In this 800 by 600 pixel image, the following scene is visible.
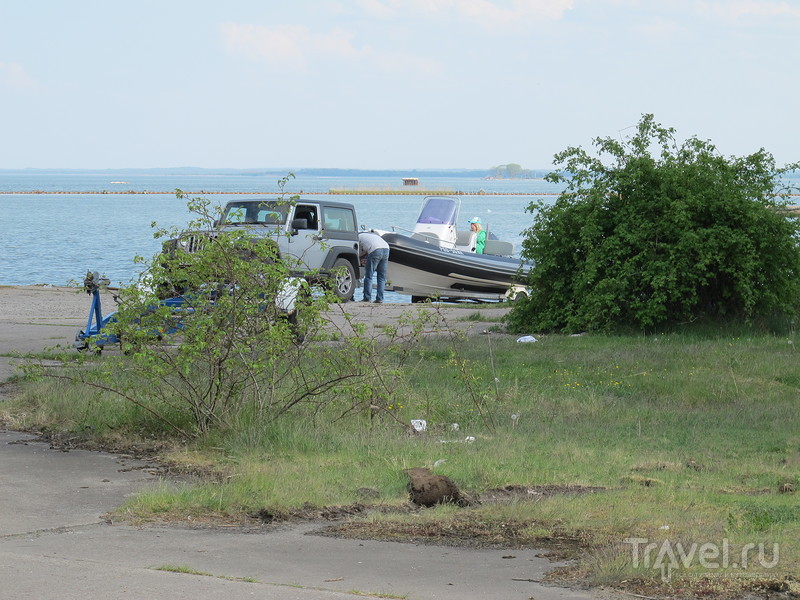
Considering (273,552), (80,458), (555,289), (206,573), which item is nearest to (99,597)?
(206,573)

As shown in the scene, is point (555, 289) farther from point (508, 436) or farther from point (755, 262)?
point (508, 436)

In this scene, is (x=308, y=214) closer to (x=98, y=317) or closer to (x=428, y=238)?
(x=428, y=238)

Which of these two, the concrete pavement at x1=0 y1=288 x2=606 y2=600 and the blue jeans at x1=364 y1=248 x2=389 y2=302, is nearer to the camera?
the concrete pavement at x1=0 y1=288 x2=606 y2=600

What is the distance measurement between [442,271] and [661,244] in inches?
482

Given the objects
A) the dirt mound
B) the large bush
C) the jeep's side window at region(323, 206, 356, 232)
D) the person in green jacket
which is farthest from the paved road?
the person in green jacket

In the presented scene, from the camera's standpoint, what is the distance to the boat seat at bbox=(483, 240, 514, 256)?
30.6 m

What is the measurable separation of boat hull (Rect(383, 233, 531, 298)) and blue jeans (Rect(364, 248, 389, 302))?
2.56m

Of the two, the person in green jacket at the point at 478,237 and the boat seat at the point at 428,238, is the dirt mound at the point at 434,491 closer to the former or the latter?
the boat seat at the point at 428,238

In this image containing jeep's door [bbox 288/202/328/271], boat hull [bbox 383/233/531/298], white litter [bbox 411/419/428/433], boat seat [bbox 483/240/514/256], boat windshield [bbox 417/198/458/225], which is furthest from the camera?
boat seat [bbox 483/240/514/256]

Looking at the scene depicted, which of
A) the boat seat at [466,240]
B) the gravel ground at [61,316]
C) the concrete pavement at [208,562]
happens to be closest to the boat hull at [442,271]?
the boat seat at [466,240]

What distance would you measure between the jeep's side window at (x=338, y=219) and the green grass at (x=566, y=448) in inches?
412

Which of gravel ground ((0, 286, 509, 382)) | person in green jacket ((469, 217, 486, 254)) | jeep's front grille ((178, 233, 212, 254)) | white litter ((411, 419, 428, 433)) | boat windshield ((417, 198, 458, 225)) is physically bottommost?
gravel ground ((0, 286, 509, 382))

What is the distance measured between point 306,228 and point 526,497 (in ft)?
52.0

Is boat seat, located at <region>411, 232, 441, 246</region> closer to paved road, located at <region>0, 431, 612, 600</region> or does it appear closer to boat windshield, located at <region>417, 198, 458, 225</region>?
boat windshield, located at <region>417, 198, 458, 225</region>
